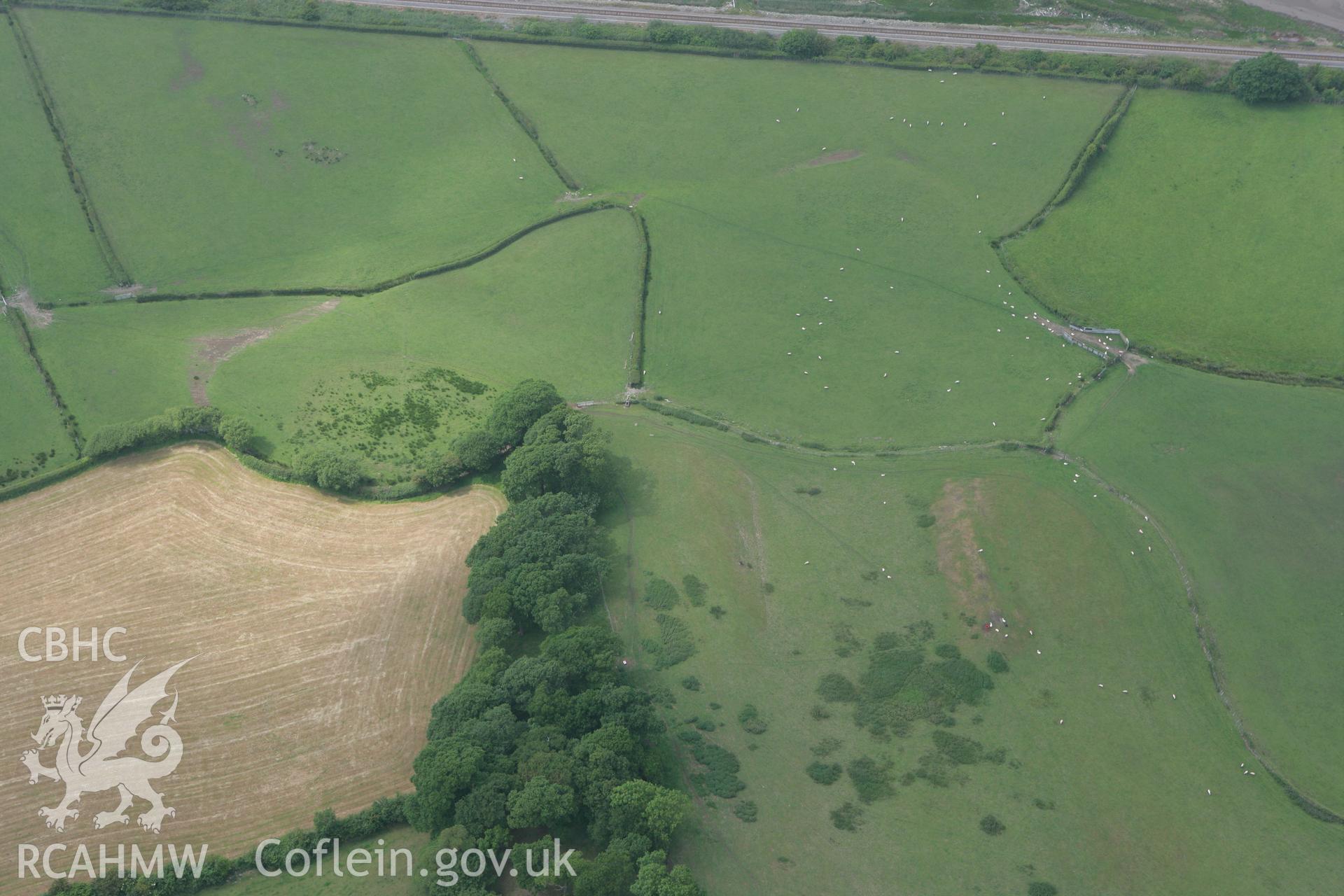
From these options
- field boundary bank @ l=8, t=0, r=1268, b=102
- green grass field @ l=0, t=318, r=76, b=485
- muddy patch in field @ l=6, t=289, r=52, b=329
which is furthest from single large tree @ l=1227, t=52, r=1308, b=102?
muddy patch in field @ l=6, t=289, r=52, b=329

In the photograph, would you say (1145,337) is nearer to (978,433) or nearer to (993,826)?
(978,433)

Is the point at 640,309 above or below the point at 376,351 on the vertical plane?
above

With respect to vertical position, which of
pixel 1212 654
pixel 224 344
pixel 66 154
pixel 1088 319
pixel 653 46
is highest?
pixel 653 46

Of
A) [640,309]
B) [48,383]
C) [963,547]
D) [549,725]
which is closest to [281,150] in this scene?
[48,383]

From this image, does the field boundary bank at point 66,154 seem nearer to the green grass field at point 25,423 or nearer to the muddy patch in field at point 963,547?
the green grass field at point 25,423

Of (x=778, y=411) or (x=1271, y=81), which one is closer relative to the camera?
(x=778, y=411)

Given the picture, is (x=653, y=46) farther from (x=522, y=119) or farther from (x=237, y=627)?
(x=237, y=627)
